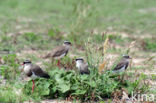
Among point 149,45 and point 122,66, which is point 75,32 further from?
point 122,66

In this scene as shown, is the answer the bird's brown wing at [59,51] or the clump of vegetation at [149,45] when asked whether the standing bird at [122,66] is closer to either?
the bird's brown wing at [59,51]

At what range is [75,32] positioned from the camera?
473 inches

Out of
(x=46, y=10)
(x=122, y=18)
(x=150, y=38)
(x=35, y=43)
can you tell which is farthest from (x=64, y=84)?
(x=46, y=10)

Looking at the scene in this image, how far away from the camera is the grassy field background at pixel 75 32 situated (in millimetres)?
8312

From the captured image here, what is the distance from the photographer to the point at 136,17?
17.7 metres

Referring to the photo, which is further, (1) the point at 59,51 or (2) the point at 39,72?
(1) the point at 59,51

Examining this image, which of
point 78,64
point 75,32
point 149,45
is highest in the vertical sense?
point 75,32

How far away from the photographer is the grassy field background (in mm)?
8312

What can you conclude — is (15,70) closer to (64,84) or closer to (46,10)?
(64,84)

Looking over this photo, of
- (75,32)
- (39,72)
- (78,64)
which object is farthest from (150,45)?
(39,72)

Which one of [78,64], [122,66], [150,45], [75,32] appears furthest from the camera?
[150,45]

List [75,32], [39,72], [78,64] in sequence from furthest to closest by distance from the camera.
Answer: [75,32], [78,64], [39,72]

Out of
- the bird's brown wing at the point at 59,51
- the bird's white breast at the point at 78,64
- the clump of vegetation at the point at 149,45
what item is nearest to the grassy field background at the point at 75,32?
the clump of vegetation at the point at 149,45

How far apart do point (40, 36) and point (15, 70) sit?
14.4 ft
